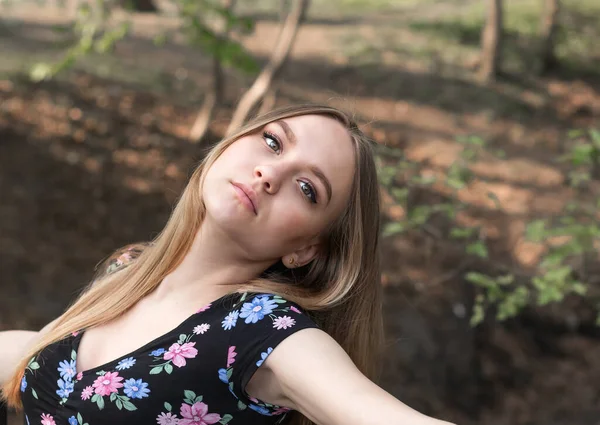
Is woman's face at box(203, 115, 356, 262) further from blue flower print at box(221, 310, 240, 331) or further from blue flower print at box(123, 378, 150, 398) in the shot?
blue flower print at box(123, 378, 150, 398)

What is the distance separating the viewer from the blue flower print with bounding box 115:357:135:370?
5.18ft

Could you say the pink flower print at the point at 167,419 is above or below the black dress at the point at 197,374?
below

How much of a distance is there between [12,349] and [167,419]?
0.62 meters

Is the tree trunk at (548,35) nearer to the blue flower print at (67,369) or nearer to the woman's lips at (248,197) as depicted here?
the woman's lips at (248,197)

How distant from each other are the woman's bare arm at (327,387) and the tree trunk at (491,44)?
6.98 meters

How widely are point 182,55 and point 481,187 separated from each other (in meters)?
3.90

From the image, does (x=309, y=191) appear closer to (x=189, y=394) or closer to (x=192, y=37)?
(x=189, y=394)

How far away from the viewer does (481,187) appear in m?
6.62

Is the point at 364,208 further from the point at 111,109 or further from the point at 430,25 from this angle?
the point at 430,25

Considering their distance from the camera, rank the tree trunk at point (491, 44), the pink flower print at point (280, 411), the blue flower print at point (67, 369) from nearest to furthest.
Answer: the pink flower print at point (280, 411), the blue flower print at point (67, 369), the tree trunk at point (491, 44)

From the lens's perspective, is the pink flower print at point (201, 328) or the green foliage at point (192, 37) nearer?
the pink flower print at point (201, 328)

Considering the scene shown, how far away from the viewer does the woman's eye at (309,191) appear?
5.34 ft

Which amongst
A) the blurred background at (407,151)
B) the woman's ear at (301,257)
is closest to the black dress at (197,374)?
the woman's ear at (301,257)

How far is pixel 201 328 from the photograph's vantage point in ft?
5.18
